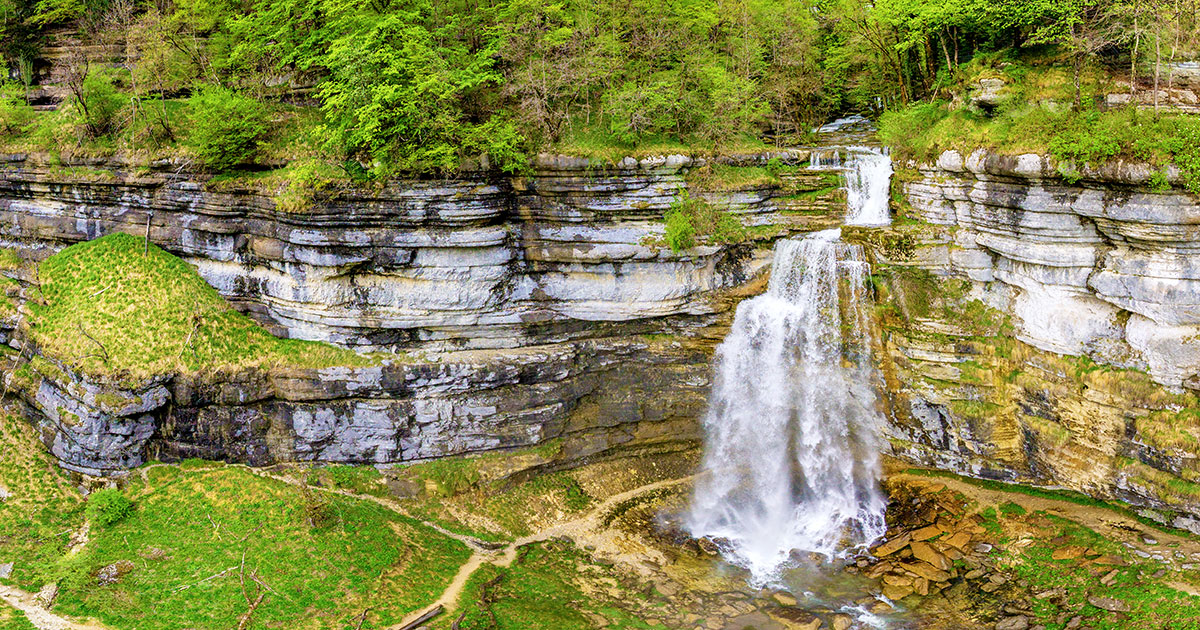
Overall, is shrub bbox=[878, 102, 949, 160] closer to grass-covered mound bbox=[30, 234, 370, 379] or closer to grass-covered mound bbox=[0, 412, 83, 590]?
grass-covered mound bbox=[30, 234, 370, 379]

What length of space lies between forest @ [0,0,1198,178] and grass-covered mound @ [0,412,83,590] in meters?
12.0

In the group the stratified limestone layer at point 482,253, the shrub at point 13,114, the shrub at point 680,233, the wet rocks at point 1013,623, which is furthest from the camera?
the shrub at point 13,114

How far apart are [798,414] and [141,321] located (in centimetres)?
2456

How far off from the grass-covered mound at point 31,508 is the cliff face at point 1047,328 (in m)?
27.7

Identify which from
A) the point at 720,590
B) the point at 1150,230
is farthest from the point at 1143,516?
the point at 720,590

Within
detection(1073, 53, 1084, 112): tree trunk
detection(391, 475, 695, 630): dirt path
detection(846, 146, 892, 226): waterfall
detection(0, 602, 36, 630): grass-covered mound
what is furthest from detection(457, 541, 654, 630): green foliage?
detection(1073, 53, 1084, 112): tree trunk

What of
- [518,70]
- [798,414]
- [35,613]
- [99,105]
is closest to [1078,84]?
[798,414]

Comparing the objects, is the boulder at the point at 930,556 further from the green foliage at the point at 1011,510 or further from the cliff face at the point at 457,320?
the cliff face at the point at 457,320

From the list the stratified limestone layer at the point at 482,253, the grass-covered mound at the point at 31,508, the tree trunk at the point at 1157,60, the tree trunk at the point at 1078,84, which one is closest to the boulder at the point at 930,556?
the stratified limestone layer at the point at 482,253

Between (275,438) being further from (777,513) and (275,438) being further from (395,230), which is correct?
(777,513)

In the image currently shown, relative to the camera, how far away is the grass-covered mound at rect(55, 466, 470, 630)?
2058cm

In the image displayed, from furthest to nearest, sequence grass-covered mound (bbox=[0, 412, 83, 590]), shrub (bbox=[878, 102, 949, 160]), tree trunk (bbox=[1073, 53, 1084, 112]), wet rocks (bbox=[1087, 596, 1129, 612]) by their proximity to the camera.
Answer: shrub (bbox=[878, 102, 949, 160]) < grass-covered mound (bbox=[0, 412, 83, 590]) < tree trunk (bbox=[1073, 53, 1084, 112]) < wet rocks (bbox=[1087, 596, 1129, 612])

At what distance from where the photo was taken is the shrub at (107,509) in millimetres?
24328

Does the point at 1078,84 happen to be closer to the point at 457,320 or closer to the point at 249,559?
the point at 457,320
